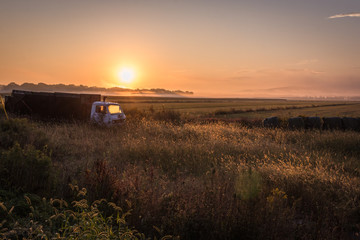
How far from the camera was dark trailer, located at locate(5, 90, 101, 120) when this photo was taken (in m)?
16.0

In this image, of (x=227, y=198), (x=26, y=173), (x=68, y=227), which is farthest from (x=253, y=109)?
(x=68, y=227)

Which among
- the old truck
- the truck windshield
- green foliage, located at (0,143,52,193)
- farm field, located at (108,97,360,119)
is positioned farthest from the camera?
farm field, located at (108,97,360,119)

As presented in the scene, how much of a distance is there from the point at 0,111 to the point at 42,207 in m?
21.2

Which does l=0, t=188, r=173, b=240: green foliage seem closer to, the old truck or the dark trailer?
the old truck

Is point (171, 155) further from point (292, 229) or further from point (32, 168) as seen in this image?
point (292, 229)

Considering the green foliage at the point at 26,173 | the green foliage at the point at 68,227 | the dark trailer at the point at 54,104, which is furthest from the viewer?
the dark trailer at the point at 54,104

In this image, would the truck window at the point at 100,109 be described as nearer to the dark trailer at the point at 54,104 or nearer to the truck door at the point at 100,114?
the truck door at the point at 100,114

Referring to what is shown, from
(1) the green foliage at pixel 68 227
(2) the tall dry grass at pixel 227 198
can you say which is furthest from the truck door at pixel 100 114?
(1) the green foliage at pixel 68 227

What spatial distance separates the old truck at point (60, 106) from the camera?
14914 millimetres

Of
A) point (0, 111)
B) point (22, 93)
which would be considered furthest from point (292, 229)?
point (0, 111)

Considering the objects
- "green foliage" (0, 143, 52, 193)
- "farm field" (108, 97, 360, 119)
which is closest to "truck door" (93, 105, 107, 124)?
"farm field" (108, 97, 360, 119)

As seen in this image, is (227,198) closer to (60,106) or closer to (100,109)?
(100,109)

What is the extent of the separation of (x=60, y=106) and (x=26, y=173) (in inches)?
498

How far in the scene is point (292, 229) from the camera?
3.71 m
